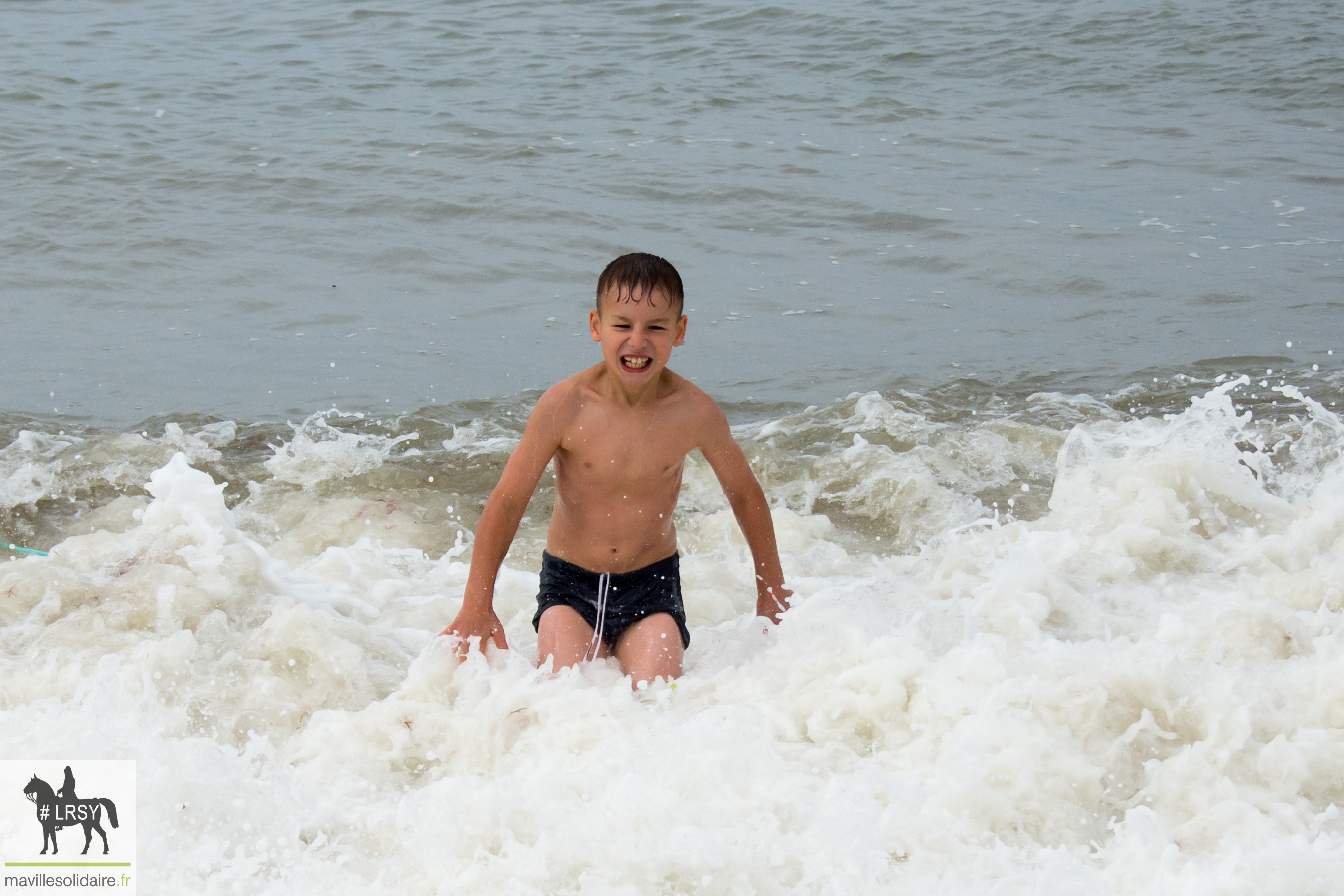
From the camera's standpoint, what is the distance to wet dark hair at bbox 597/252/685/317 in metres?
3.32

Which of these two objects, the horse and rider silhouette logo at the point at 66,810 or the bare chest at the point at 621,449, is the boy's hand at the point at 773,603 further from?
the horse and rider silhouette logo at the point at 66,810

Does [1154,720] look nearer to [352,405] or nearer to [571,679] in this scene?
[571,679]

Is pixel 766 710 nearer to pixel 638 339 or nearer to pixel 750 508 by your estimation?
pixel 750 508

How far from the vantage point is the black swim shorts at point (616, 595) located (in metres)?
3.67

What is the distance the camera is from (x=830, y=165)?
10789 millimetres

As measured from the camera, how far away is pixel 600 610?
3.68 meters

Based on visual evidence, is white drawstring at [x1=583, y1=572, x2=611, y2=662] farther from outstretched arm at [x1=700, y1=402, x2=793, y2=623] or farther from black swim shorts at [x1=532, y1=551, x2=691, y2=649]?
outstretched arm at [x1=700, y1=402, x2=793, y2=623]

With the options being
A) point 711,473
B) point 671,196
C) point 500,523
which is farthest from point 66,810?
point 671,196

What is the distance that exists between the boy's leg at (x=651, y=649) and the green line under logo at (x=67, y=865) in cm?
131

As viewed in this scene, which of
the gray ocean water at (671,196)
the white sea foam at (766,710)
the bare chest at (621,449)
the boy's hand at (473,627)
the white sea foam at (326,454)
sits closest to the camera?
the white sea foam at (766,710)

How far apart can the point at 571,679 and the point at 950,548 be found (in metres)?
1.58

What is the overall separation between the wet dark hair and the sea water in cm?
97

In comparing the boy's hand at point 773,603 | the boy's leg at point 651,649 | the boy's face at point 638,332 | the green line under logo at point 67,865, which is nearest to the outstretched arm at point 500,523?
the boy's face at point 638,332

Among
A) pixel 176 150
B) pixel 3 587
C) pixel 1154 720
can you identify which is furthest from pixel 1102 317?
pixel 176 150
